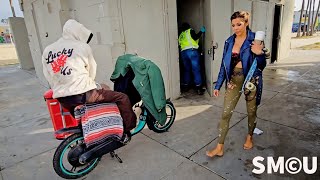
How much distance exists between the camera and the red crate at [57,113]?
2.45m

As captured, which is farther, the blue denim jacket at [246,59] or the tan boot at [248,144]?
the tan boot at [248,144]

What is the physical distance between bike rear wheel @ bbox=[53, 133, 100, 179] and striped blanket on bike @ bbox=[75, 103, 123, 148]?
0.12m

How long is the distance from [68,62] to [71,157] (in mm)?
997

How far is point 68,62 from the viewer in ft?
6.95

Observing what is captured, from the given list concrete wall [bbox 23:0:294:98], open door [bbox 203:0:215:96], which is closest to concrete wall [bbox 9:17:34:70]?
concrete wall [bbox 23:0:294:98]

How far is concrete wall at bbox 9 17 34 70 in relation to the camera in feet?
31.0

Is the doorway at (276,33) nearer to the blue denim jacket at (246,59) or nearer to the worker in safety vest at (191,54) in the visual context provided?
the worker in safety vest at (191,54)

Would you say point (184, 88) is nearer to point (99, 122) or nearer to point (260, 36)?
point (260, 36)

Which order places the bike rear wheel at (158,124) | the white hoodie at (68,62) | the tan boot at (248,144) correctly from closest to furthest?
the white hoodie at (68,62) → the tan boot at (248,144) → the bike rear wheel at (158,124)

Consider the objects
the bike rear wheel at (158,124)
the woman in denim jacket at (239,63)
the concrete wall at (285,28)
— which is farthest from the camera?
the concrete wall at (285,28)

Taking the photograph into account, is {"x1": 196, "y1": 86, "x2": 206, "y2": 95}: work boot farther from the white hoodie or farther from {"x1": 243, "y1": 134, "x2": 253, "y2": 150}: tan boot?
the white hoodie

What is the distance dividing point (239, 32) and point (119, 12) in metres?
2.06

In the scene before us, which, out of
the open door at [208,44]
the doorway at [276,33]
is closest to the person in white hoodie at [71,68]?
the open door at [208,44]

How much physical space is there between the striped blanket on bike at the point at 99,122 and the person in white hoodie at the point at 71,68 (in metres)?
0.09
